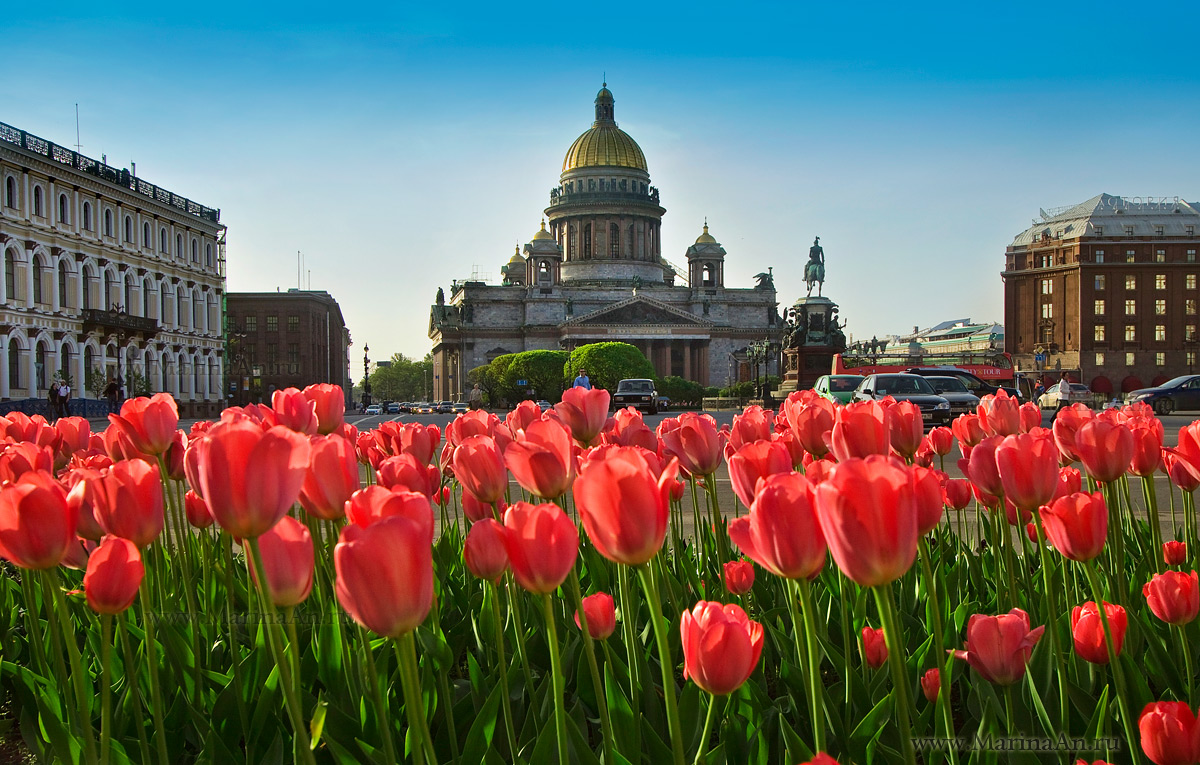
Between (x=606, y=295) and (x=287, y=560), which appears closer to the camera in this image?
(x=287, y=560)

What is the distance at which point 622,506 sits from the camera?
1196 millimetres

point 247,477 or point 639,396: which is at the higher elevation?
point 247,477

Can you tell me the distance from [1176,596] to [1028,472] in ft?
1.34

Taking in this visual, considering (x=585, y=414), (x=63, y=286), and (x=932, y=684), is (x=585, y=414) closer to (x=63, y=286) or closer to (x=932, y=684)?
(x=932, y=684)

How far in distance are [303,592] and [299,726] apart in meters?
0.17

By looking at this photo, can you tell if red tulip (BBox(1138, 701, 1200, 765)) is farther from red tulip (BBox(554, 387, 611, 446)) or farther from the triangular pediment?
the triangular pediment

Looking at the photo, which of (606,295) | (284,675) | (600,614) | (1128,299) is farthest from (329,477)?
(1128,299)

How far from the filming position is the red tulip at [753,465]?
5.64ft

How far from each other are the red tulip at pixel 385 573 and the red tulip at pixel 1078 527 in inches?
44.8

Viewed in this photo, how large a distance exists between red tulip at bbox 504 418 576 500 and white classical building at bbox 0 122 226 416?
3590 cm

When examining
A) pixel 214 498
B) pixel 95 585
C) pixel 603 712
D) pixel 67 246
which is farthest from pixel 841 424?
pixel 67 246

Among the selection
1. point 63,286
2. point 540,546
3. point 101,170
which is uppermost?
point 101,170

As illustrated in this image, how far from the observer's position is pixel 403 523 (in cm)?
106

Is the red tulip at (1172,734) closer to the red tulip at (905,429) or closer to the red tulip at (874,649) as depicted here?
the red tulip at (874,649)
